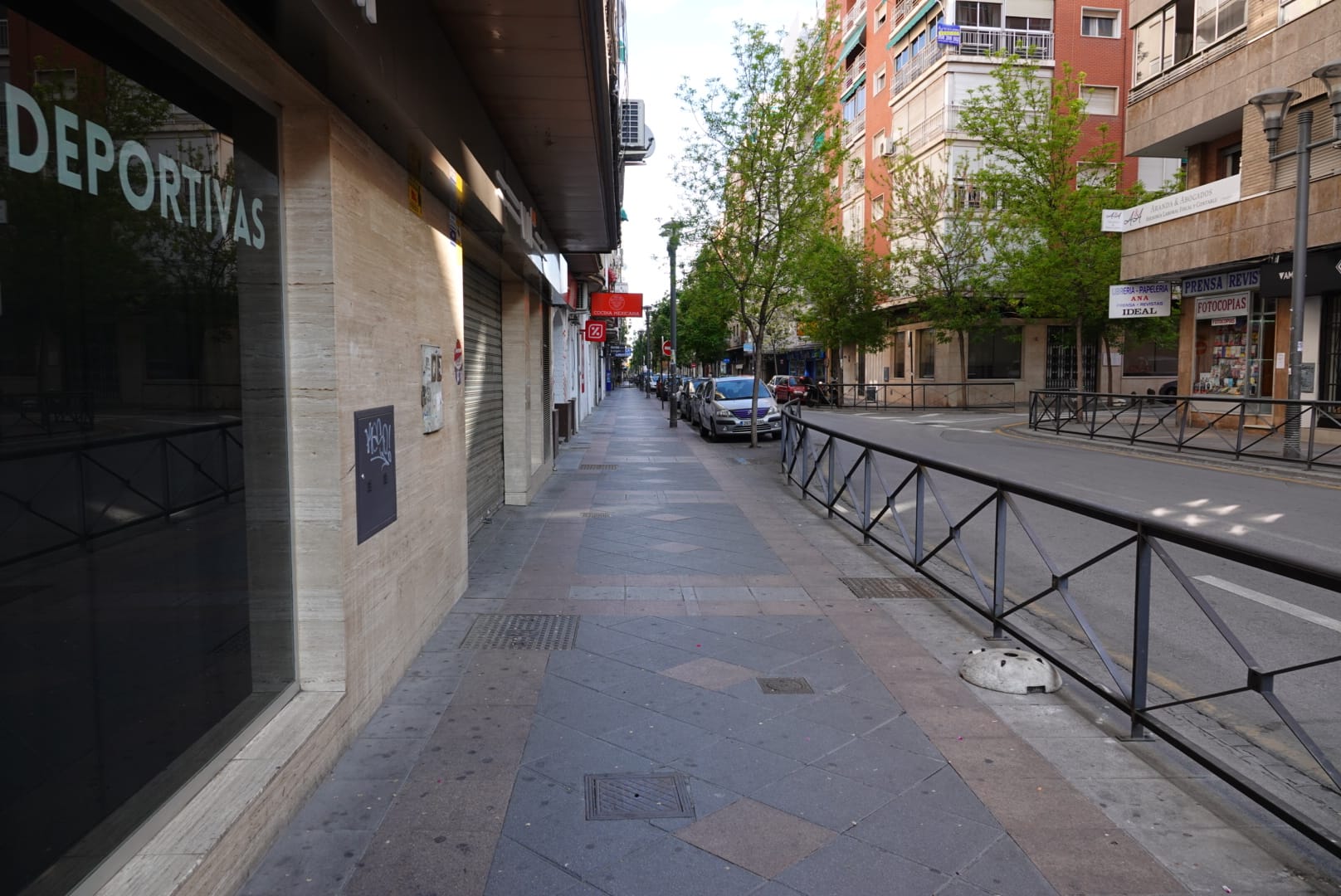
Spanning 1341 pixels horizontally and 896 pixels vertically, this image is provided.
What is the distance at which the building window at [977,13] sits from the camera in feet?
117

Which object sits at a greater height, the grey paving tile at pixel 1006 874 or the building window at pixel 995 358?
the building window at pixel 995 358

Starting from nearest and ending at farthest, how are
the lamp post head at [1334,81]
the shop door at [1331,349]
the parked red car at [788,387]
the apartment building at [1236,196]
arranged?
1. the lamp post head at [1334,81]
2. the apartment building at [1236,196]
3. the shop door at [1331,349]
4. the parked red car at [788,387]

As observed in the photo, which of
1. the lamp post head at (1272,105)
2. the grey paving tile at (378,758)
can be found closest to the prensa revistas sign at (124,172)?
the grey paving tile at (378,758)

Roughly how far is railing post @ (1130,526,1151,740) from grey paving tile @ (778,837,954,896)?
5.31ft

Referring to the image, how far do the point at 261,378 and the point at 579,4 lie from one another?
268cm

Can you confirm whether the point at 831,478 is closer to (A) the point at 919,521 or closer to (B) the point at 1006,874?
(A) the point at 919,521

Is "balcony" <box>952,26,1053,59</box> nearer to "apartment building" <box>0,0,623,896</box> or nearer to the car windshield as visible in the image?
the car windshield

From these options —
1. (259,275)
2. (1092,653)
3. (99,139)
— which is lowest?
(1092,653)

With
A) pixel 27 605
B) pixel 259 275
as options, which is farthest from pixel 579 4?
pixel 27 605

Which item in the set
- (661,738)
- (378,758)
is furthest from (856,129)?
(378,758)

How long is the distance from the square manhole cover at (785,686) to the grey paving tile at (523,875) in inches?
73.0

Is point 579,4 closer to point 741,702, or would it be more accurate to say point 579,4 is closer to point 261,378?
point 261,378

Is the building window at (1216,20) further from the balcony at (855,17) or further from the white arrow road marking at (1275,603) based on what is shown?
the balcony at (855,17)

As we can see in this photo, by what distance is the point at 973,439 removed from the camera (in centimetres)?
2038
